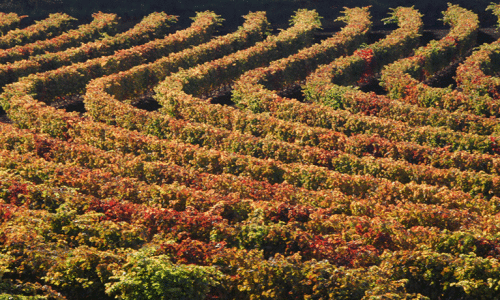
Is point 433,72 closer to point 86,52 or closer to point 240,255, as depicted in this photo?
point 86,52

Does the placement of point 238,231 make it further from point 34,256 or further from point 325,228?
point 34,256

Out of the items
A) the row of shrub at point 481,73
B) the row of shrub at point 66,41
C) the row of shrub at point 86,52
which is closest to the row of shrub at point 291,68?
the row of shrub at point 481,73

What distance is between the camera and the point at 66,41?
137 feet

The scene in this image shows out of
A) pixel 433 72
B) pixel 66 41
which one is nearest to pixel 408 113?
pixel 433 72

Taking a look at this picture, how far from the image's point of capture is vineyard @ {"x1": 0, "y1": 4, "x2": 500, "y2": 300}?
1277 centimetres

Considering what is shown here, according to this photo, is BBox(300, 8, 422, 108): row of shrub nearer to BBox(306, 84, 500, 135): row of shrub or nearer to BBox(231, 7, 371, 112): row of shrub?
BBox(306, 84, 500, 135): row of shrub

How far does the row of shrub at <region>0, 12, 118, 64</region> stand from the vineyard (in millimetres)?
407

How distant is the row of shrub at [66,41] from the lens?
37656mm

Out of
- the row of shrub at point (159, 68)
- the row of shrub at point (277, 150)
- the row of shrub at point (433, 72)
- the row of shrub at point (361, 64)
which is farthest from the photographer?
the row of shrub at point (159, 68)

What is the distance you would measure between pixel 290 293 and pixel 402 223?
6122 mm

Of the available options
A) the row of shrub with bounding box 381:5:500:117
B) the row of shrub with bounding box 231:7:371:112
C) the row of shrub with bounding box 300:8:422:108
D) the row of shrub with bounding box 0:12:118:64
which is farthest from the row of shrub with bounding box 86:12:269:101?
the row of shrub with bounding box 381:5:500:117

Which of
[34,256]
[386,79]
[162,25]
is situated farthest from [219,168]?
[162,25]

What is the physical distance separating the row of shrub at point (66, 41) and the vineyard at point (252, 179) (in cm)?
41

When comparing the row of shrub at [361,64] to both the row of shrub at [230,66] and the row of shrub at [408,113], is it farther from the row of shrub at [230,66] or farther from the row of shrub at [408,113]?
the row of shrub at [230,66]
